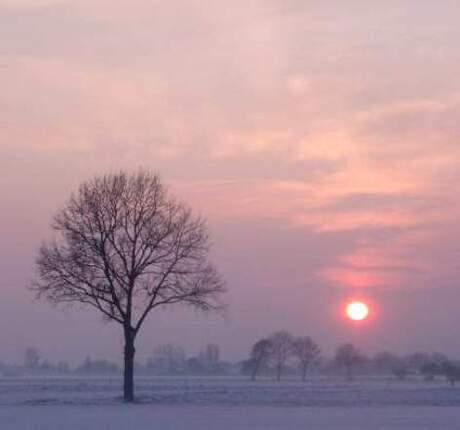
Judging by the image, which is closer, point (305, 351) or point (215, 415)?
point (215, 415)

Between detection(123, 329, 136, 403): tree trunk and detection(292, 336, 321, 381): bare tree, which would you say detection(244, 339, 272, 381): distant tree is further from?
detection(123, 329, 136, 403): tree trunk

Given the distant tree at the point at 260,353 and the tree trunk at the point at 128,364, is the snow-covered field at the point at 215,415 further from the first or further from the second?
the distant tree at the point at 260,353

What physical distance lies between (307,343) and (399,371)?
2930cm

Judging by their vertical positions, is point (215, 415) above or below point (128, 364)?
below

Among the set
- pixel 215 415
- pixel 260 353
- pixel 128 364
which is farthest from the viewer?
pixel 260 353

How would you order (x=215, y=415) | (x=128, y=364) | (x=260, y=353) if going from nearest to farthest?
(x=215, y=415) → (x=128, y=364) → (x=260, y=353)

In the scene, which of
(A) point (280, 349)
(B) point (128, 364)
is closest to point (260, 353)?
(A) point (280, 349)

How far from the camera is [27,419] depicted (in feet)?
107

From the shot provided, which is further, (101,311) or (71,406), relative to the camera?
(101,311)

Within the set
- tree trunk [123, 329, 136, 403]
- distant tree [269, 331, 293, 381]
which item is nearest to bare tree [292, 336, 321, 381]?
distant tree [269, 331, 293, 381]

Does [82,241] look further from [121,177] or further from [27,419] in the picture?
[27,419]

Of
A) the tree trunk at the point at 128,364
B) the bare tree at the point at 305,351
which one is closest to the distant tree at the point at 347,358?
the bare tree at the point at 305,351

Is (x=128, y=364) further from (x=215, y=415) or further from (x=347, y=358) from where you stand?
(x=347, y=358)

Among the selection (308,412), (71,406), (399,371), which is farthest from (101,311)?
(399,371)
